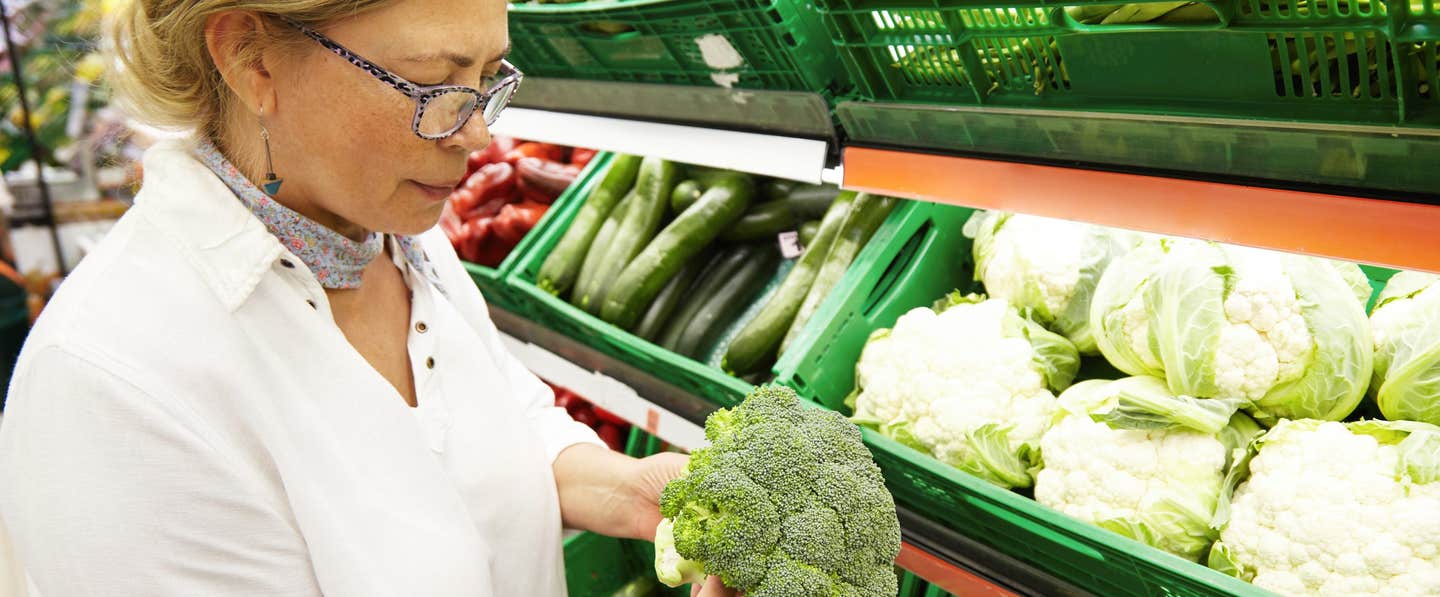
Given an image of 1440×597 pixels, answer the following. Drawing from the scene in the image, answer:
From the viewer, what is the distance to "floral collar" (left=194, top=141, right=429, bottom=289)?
1131 millimetres

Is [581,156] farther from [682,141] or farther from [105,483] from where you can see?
[105,483]

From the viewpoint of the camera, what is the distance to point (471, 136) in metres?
1.13

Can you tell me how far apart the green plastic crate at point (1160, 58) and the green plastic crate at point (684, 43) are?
0.14 meters

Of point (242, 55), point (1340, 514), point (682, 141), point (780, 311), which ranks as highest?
point (242, 55)

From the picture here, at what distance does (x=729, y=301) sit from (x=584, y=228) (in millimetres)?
531

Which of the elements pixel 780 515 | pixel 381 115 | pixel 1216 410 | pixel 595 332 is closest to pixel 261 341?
pixel 381 115

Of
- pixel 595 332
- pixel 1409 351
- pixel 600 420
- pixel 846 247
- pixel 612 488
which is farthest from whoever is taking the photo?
pixel 600 420

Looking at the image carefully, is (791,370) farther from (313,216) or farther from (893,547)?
(313,216)

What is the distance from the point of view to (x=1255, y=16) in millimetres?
943

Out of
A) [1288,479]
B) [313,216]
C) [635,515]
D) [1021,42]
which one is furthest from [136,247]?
[1288,479]

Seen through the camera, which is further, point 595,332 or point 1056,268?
point 595,332

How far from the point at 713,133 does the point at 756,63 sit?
172 millimetres

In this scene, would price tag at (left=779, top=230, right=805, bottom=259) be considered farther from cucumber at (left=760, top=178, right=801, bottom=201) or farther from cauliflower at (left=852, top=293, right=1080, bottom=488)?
cauliflower at (left=852, top=293, right=1080, bottom=488)

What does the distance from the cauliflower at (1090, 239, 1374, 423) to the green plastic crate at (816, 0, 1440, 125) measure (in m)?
0.34
